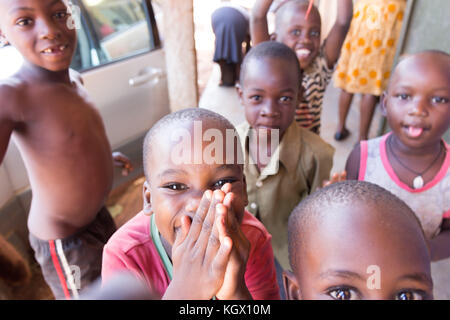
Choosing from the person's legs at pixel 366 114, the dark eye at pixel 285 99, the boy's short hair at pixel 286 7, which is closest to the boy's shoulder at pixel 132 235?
the dark eye at pixel 285 99

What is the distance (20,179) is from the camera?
0.76 m

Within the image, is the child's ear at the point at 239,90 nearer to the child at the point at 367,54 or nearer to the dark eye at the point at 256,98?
the dark eye at the point at 256,98

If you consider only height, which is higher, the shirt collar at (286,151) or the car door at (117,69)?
the car door at (117,69)

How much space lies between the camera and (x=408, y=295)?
473 millimetres

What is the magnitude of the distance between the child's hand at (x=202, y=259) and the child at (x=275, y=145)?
45 centimetres

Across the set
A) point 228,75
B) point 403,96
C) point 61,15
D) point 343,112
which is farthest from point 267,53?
point 343,112

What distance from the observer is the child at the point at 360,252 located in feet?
1.54

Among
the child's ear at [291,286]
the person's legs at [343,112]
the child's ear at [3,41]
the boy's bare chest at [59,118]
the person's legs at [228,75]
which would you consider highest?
the child's ear at [3,41]

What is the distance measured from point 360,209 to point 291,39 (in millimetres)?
1011

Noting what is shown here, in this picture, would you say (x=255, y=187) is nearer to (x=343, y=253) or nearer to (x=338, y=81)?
(x=343, y=253)

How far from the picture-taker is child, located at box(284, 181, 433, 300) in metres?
0.47

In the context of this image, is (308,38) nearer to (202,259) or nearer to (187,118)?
(187,118)

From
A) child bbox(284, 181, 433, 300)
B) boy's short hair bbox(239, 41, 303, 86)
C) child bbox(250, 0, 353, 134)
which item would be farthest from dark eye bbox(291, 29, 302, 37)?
child bbox(284, 181, 433, 300)

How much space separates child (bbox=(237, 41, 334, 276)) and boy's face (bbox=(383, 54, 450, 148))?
0.27 m
